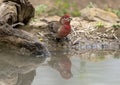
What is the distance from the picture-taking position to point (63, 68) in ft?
27.5

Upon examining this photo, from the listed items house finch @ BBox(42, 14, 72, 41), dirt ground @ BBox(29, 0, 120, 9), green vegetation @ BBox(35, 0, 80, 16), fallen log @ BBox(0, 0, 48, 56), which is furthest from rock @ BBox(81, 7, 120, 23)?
dirt ground @ BBox(29, 0, 120, 9)

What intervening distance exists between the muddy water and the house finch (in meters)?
0.34

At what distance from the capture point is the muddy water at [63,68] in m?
7.15

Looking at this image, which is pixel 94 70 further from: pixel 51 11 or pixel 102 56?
pixel 51 11

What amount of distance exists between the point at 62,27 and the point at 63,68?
2.07m

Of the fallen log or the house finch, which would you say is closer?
the fallen log

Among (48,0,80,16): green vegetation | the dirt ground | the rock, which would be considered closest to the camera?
the rock

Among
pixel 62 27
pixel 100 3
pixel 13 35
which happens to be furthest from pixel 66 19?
pixel 100 3

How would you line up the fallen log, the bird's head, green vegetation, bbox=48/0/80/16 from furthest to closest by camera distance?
green vegetation, bbox=48/0/80/16
the bird's head
the fallen log

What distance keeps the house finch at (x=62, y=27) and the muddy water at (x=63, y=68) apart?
34cm

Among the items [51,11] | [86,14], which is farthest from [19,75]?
[51,11]

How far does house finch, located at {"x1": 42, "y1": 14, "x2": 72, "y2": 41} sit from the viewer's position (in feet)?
33.5

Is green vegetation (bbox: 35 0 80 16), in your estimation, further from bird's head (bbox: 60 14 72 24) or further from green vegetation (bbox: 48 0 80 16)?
bird's head (bbox: 60 14 72 24)

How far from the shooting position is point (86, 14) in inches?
495
